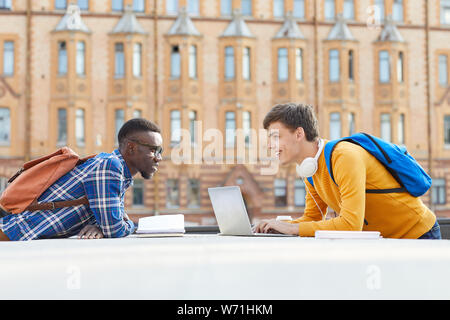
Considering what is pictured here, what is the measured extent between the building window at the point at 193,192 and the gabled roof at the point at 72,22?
6.00 metres

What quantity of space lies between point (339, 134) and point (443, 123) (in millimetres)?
3848

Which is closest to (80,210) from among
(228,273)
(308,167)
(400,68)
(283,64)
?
(308,167)

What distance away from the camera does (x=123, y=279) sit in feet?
3.83

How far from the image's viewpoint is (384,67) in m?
25.2

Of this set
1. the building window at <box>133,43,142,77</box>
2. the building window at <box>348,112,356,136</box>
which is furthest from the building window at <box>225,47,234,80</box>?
the building window at <box>348,112,356,136</box>

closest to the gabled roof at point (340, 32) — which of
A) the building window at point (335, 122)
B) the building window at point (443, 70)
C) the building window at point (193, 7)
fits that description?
the building window at point (335, 122)

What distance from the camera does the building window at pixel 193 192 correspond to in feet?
77.5

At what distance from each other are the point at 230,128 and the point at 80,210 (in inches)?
852

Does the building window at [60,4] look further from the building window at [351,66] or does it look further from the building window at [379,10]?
the building window at [379,10]

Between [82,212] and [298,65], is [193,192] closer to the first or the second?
[298,65]

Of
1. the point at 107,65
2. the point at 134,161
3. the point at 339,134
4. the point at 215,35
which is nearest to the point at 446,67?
the point at 339,134

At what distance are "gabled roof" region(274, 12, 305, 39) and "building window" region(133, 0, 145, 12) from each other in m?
4.58

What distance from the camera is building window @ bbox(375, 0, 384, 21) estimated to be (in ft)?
82.1
